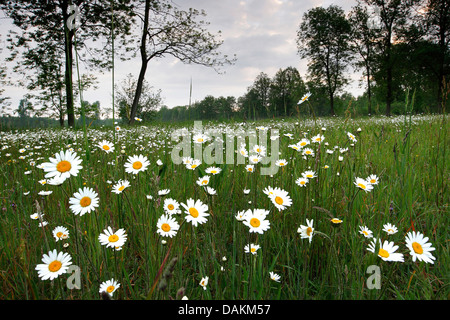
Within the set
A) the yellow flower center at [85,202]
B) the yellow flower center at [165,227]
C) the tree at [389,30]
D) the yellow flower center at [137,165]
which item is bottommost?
the yellow flower center at [165,227]

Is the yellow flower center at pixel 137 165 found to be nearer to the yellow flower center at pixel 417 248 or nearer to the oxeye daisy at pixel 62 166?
the oxeye daisy at pixel 62 166

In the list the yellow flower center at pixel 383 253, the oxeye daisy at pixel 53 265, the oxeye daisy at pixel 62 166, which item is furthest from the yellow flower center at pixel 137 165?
the yellow flower center at pixel 383 253

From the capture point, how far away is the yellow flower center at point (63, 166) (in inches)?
43.6

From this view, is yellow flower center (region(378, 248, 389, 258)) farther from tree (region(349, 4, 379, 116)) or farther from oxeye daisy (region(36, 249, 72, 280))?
tree (region(349, 4, 379, 116))

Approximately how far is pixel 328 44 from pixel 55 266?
42.2m

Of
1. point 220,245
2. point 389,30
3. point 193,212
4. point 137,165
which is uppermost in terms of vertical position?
point 389,30

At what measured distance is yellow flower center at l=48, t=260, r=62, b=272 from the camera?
97 centimetres

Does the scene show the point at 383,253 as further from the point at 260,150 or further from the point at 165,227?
the point at 260,150

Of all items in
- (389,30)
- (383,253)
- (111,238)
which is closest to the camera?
(383,253)

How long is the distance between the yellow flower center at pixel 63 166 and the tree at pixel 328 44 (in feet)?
124

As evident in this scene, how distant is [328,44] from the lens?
117 ft

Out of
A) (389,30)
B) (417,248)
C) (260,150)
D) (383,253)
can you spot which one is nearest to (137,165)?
(260,150)
